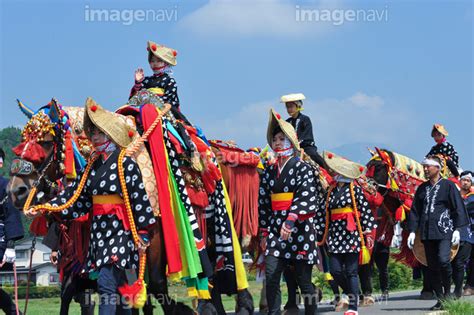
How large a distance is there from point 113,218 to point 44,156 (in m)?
1.36

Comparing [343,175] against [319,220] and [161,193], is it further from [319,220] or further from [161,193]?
[161,193]

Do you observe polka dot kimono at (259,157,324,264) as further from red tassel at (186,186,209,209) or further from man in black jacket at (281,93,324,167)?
man in black jacket at (281,93,324,167)

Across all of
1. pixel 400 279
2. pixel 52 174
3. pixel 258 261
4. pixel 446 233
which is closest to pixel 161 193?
pixel 52 174

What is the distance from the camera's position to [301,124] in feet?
41.0

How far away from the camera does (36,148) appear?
29.7ft

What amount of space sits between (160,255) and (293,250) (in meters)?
1.71

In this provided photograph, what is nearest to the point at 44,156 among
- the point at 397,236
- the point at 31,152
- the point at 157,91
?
the point at 31,152

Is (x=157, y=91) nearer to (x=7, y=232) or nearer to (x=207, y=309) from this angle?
(x=7, y=232)

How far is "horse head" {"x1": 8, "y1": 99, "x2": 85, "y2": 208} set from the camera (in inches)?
354

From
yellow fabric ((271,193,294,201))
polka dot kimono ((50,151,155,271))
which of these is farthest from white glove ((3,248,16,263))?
yellow fabric ((271,193,294,201))

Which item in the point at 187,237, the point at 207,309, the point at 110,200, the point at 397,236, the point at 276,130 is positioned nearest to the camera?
the point at 110,200

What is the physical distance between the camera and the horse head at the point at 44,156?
354 inches

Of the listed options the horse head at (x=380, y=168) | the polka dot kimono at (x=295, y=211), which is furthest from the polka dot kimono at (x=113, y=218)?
the horse head at (x=380, y=168)

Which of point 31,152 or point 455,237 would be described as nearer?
point 31,152
